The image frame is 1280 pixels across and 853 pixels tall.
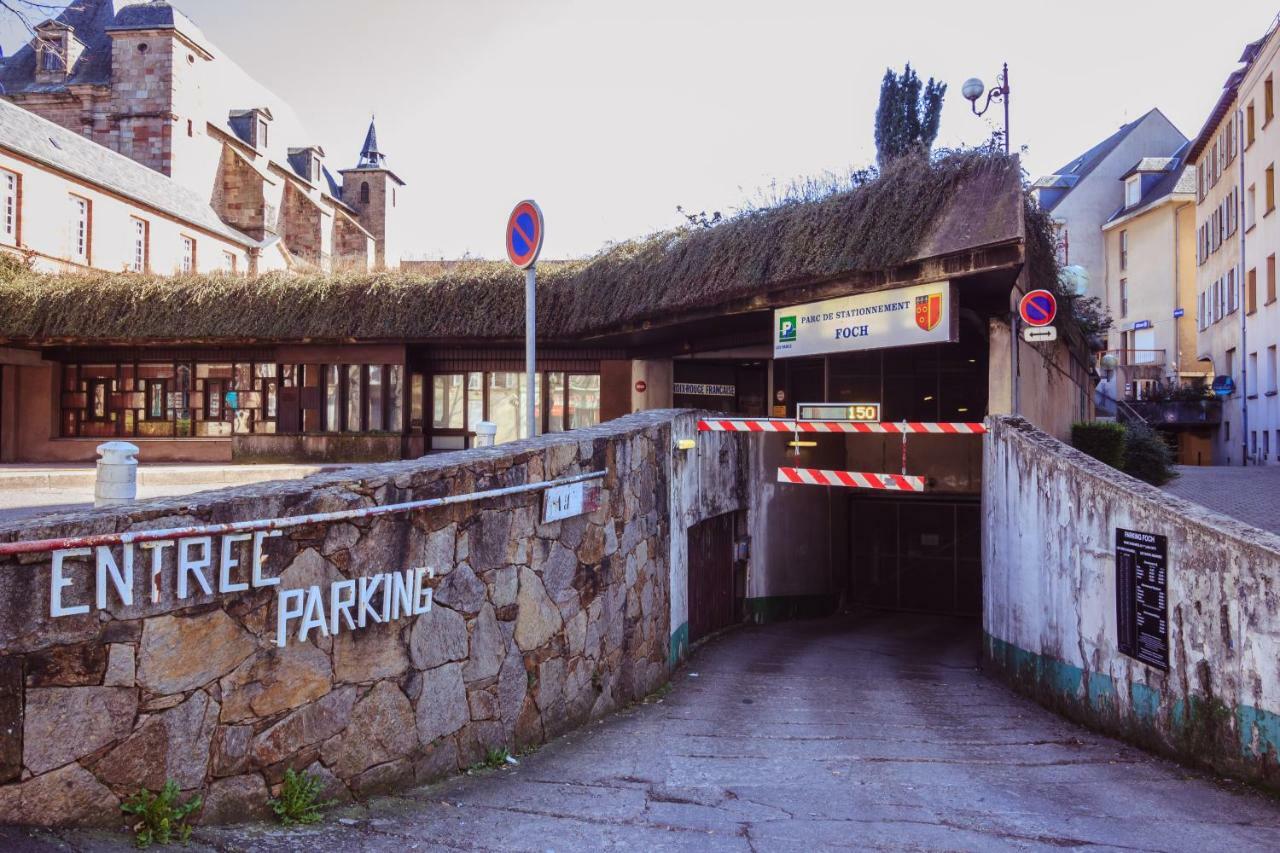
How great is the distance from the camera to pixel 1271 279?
29078 mm

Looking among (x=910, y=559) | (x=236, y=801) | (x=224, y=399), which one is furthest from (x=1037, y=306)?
(x=224, y=399)

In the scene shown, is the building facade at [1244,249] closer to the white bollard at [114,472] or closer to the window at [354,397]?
the window at [354,397]

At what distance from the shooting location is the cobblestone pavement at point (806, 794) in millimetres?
4152

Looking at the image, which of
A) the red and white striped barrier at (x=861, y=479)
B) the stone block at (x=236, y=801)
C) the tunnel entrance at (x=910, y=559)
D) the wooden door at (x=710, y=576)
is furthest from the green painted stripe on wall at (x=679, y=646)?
the tunnel entrance at (x=910, y=559)

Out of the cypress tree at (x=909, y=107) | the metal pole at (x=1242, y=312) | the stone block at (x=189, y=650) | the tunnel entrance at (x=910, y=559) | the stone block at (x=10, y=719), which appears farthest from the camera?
the metal pole at (x=1242, y=312)

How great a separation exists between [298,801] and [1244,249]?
36.0 metres

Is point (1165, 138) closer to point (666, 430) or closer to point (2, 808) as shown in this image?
point (666, 430)

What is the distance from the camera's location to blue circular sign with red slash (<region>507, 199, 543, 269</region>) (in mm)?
7656

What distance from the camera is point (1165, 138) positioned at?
51719mm

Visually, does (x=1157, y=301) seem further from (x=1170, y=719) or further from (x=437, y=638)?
(x=437, y=638)

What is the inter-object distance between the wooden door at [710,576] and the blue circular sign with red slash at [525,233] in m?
3.91

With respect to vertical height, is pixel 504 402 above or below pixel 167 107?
below

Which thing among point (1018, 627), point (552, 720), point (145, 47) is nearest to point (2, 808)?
point (552, 720)

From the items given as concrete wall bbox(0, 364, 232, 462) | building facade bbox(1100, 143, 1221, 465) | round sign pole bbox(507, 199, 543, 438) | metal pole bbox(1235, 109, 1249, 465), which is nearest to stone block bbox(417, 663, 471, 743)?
round sign pole bbox(507, 199, 543, 438)
